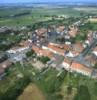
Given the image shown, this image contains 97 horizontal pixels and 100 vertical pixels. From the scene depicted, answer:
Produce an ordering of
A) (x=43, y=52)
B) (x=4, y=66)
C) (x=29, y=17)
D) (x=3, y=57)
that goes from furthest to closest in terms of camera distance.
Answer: (x=29, y=17)
(x=43, y=52)
(x=3, y=57)
(x=4, y=66)

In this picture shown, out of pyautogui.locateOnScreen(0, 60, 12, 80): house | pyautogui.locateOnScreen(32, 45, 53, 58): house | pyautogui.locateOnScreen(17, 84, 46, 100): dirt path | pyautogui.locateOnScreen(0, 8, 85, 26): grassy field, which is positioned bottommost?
pyautogui.locateOnScreen(0, 8, 85, 26): grassy field

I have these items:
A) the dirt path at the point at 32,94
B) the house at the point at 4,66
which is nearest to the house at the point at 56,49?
the house at the point at 4,66

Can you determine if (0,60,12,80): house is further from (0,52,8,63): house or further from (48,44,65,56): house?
(48,44,65,56): house

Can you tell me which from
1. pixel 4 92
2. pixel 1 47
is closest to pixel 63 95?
pixel 4 92

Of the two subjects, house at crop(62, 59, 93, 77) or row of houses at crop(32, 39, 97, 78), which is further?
row of houses at crop(32, 39, 97, 78)

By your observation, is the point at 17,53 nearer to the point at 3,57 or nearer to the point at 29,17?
the point at 3,57

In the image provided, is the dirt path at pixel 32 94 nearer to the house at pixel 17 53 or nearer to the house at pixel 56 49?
the house at pixel 17 53

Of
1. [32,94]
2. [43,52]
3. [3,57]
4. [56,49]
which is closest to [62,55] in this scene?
[56,49]

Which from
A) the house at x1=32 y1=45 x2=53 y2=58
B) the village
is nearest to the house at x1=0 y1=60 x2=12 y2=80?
the village
